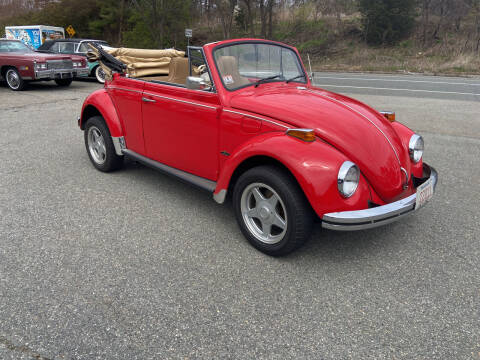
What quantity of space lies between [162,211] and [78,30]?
40.8 m

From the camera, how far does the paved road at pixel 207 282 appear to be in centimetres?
215

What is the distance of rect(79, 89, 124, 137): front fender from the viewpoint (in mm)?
4473

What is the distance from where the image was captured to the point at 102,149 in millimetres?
4836

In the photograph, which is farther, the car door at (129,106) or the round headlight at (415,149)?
the car door at (129,106)

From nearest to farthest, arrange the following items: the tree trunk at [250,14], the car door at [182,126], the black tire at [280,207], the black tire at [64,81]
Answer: the black tire at [280,207] < the car door at [182,126] < the black tire at [64,81] < the tree trunk at [250,14]

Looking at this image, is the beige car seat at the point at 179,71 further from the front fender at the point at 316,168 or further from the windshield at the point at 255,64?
the front fender at the point at 316,168

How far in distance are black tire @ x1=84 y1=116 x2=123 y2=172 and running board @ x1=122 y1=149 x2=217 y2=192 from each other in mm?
305

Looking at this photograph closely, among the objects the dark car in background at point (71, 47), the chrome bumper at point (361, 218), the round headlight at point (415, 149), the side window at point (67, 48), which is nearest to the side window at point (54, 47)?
the dark car in background at point (71, 47)

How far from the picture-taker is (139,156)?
429 cm

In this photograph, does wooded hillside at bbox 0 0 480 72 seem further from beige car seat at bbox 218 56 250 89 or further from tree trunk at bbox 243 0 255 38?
beige car seat at bbox 218 56 250 89

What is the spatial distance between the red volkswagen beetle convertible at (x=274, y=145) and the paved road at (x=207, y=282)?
0.41 m

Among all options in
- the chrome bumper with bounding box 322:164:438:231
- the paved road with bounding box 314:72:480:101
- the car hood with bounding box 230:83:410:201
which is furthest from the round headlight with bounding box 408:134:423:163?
the paved road with bounding box 314:72:480:101

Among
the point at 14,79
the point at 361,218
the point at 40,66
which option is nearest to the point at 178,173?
the point at 361,218

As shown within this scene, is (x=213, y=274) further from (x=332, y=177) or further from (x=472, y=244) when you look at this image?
(x=472, y=244)
